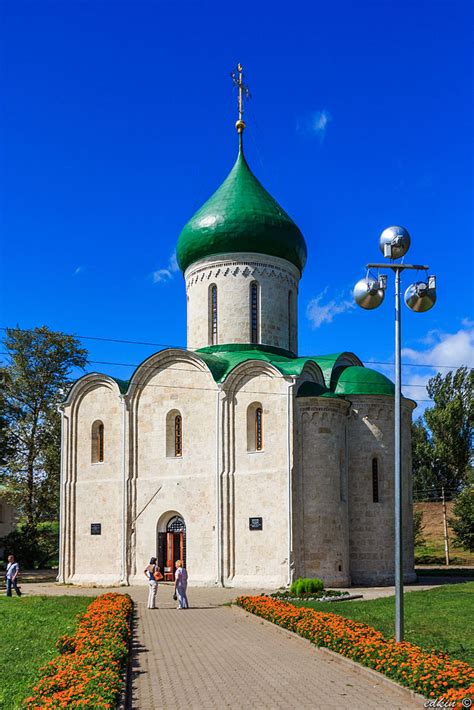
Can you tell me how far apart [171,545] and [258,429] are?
4.49 meters

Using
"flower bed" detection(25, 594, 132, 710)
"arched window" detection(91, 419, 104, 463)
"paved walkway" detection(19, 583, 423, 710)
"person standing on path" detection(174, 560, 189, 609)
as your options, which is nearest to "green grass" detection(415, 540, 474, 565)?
"arched window" detection(91, 419, 104, 463)

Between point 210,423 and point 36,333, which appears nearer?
point 210,423

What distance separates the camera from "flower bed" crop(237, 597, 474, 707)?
8016mm

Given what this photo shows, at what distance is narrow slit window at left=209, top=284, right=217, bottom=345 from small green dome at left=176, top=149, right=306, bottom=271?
1233 millimetres

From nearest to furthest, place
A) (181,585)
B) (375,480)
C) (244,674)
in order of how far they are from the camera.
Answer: (244,674), (181,585), (375,480)

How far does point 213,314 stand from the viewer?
2653cm

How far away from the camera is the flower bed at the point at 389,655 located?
8.02 metres

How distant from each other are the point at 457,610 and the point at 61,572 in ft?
47.3

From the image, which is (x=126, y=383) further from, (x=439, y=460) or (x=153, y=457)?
(x=439, y=460)

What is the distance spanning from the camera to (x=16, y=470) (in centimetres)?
3175

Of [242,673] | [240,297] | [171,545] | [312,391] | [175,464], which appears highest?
[240,297]

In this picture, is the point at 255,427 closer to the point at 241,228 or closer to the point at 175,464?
the point at 175,464

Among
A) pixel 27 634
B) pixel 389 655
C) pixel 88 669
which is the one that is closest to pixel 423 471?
pixel 27 634

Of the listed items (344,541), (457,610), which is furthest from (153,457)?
(457,610)
